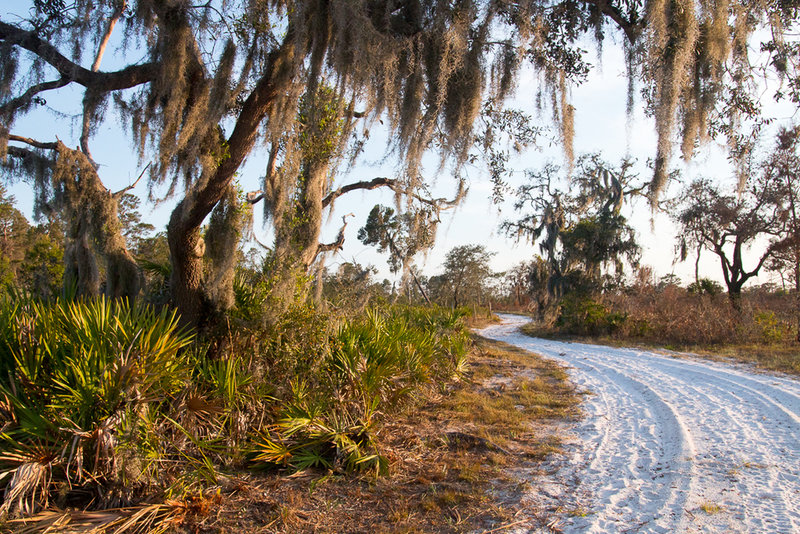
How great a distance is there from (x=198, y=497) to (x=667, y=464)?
3954 millimetres

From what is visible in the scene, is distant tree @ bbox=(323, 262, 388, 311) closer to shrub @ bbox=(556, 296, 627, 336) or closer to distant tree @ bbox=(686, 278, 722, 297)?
shrub @ bbox=(556, 296, 627, 336)

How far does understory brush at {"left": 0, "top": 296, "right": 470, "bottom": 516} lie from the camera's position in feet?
10.6

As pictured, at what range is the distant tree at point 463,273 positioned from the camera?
108 feet

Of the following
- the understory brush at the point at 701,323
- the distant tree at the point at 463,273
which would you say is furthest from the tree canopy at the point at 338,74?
the distant tree at the point at 463,273

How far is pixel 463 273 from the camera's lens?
108ft

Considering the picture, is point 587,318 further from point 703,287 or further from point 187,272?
point 187,272

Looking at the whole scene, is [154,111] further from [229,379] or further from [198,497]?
[198,497]

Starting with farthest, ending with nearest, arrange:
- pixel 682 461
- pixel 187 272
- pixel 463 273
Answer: pixel 463 273, pixel 187 272, pixel 682 461

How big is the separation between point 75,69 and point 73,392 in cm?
385

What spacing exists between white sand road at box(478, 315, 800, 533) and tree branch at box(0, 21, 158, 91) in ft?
19.1

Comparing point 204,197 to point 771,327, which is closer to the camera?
point 204,197

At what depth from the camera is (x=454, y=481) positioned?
4207 millimetres

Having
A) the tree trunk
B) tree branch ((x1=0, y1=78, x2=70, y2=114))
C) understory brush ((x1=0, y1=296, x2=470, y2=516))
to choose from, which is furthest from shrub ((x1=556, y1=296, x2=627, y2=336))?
tree branch ((x1=0, y1=78, x2=70, y2=114))

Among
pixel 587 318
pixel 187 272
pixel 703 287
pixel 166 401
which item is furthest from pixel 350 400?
pixel 703 287
